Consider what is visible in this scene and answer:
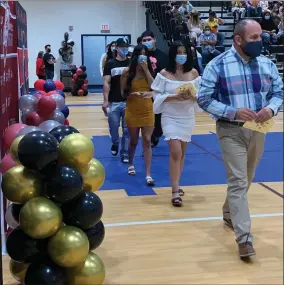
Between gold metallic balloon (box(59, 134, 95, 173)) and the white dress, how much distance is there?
184cm

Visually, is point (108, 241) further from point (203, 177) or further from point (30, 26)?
point (30, 26)

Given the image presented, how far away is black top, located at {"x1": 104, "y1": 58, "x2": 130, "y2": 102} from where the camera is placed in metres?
5.48

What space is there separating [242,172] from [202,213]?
1165mm

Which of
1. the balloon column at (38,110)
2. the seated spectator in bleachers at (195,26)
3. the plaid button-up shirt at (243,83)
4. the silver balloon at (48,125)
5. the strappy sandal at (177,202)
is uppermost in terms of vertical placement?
the seated spectator in bleachers at (195,26)

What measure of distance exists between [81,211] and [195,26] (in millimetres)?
6851

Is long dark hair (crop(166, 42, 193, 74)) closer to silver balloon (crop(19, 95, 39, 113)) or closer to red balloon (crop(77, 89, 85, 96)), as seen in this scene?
silver balloon (crop(19, 95, 39, 113))

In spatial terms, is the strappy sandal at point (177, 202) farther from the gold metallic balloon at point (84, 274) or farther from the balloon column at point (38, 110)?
the gold metallic balloon at point (84, 274)

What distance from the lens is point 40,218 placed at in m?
2.34

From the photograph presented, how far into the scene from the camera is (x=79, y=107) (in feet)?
42.2

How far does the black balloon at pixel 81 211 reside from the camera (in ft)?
8.19

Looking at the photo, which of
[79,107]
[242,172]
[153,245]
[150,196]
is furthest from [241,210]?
[79,107]

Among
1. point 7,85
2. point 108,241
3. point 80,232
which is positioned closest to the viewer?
point 80,232

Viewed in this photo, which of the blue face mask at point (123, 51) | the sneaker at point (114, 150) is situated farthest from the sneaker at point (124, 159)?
the blue face mask at point (123, 51)

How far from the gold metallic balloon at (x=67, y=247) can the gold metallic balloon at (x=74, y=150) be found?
1.13 feet
